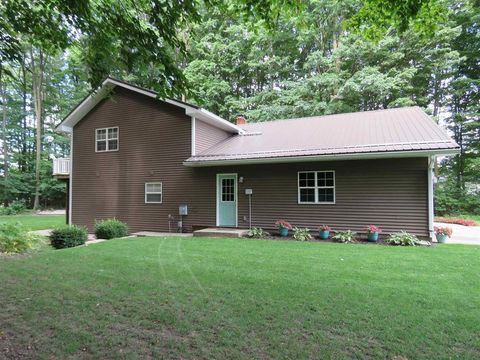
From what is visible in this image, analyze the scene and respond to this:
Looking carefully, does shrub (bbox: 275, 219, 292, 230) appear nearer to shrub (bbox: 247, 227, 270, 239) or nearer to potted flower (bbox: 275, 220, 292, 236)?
potted flower (bbox: 275, 220, 292, 236)

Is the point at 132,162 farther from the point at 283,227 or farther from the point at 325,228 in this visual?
the point at 325,228

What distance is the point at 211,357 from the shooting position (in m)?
2.67

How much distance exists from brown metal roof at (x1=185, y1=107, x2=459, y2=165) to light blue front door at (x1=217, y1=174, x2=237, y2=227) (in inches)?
36.9

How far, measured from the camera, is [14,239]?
25.0 feet

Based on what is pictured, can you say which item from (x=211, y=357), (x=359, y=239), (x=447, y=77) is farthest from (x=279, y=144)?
(x=447, y=77)

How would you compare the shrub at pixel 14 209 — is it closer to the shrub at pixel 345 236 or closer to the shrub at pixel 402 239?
the shrub at pixel 345 236

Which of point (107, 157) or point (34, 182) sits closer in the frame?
point (107, 157)

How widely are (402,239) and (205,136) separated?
7.50m

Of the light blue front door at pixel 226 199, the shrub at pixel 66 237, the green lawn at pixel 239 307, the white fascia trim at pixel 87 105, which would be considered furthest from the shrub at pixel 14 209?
the green lawn at pixel 239 307

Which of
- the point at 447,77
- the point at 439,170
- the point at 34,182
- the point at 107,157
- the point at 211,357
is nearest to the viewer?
the point at 211,357

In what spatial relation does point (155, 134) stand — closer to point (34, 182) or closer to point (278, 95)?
point (278, 95)

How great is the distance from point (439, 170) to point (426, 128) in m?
15.4

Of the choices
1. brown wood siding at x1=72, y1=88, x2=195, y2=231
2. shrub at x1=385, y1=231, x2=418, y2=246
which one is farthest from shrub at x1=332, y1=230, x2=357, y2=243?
brown wood siding at x1=72, y1=88, x2=195, y2=231

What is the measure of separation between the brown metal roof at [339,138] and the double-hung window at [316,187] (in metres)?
0.87
